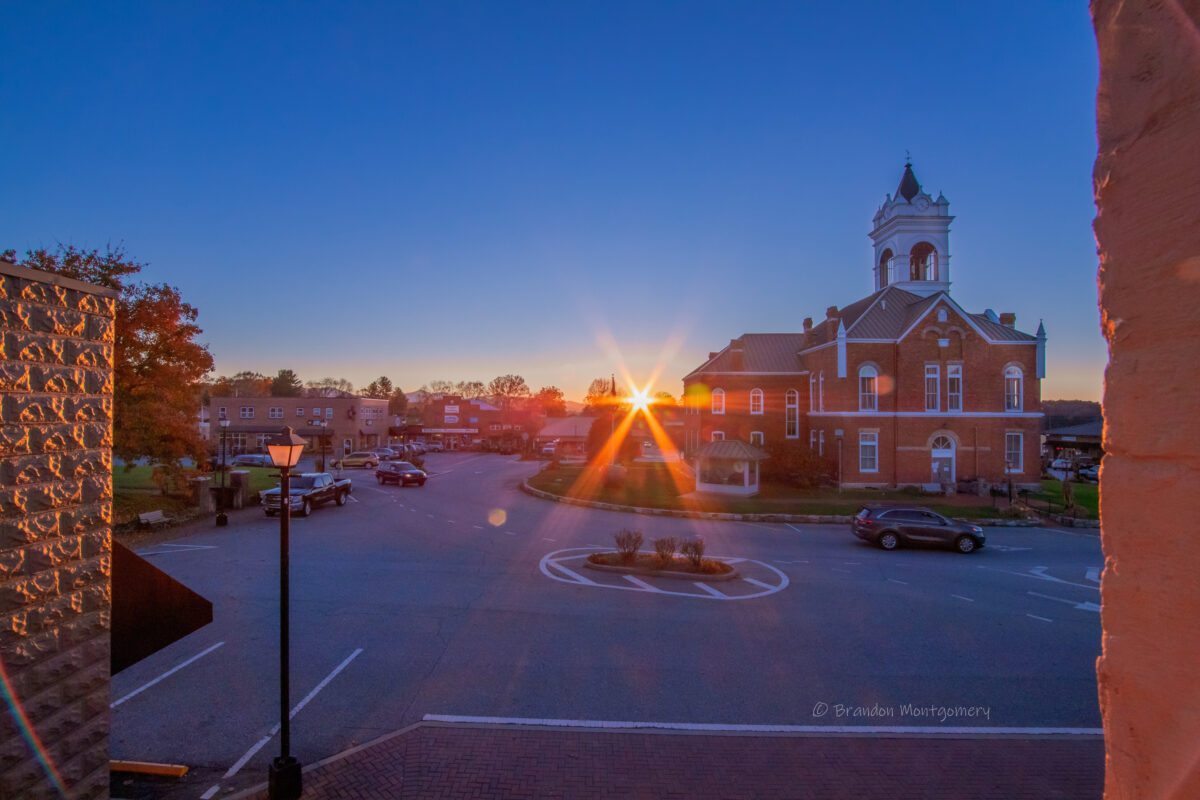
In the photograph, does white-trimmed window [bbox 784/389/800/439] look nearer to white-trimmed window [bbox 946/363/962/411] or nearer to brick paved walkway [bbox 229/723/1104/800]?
white-trimmed window [bbox 946/363/962/411]

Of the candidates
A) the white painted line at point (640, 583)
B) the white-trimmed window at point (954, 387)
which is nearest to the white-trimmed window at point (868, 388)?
the white-trimmed window at point (954, 387)

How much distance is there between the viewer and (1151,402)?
5.05ft

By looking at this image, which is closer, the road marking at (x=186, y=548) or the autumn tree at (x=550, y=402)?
the road marking at (x=186, y=548)

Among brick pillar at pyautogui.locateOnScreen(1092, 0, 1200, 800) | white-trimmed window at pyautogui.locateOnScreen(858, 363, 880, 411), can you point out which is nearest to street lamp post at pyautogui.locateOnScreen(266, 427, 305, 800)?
brick pillar at pyautogui.locateOnScreen(1092, 0, 1200, 800)

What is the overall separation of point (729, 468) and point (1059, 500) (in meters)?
16.6

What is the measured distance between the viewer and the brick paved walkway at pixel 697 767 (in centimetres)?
633

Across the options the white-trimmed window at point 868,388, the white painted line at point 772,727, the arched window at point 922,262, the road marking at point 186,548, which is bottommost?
the road marking at point 186,548

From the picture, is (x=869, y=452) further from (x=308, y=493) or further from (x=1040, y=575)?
(x=308, y=493)

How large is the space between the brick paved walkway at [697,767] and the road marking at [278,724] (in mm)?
836

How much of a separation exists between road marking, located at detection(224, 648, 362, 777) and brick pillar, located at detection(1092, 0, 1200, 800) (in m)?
8.14

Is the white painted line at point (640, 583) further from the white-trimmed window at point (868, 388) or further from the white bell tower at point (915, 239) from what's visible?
the white bell tower at point (915, 239)

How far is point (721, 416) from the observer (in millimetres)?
42594

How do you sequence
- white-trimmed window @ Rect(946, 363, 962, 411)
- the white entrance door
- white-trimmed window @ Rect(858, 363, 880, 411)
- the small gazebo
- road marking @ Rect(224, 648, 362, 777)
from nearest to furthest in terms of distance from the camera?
road marking @ Rect(224, 648, 362, 777) < the small gazebo < the white entrance door < white-trimmed window @ Rect(946, 363, 962, 411) < white-trimmed window @ Rect(858, 363, 880, 411)

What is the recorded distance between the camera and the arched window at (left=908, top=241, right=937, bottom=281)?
42.6 metres
